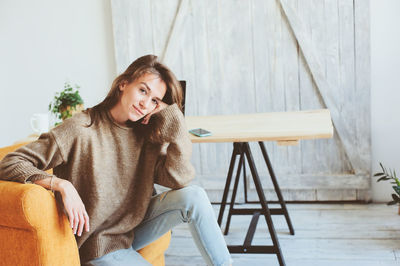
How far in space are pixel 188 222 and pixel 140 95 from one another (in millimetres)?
530

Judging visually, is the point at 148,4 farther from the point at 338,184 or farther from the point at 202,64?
the point at 338,184

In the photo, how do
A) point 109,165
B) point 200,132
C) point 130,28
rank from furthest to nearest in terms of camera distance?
point 130,28
point 200,132
point 109,165

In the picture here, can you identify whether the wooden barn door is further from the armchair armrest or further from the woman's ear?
the armchair armrest

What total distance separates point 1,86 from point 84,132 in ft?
8.21

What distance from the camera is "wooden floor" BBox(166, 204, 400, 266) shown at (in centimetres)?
253

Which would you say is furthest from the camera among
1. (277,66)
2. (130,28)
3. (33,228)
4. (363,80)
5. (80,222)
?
(130,28)

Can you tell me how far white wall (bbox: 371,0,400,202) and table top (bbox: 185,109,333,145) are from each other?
2.33 ft

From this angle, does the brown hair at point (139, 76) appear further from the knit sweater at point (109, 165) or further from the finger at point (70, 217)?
the finger at point (70, 217)

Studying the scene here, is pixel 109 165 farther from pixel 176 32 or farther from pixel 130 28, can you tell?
pixel 130 28

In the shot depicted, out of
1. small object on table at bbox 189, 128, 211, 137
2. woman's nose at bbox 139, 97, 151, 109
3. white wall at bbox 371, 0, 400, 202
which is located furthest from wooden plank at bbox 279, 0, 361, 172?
woman's nose at bbox 139, 97, 151, 109

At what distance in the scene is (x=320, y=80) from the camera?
323 cm

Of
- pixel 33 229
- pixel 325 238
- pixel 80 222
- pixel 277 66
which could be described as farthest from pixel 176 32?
pixel 33 229

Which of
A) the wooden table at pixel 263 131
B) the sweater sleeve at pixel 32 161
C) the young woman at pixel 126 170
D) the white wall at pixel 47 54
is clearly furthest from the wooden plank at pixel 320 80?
the sweater sleeve at pixel 32 161

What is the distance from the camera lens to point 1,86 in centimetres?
388
